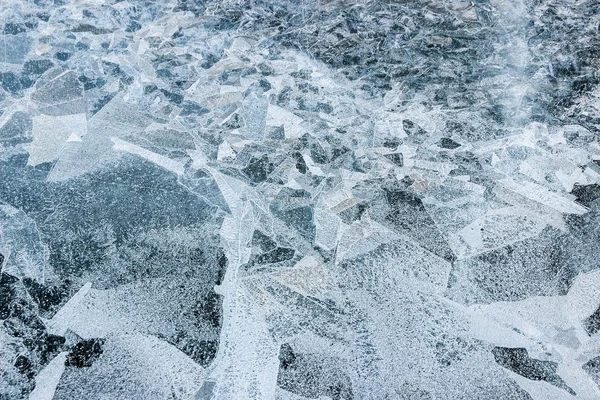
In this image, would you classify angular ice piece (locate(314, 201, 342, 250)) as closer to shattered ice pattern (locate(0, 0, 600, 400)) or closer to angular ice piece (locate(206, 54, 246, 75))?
shattered ice pattern (locate(0, 0, 600, 400))

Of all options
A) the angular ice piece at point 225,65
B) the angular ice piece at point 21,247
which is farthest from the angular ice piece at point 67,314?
the angular ice piece at point 225,65

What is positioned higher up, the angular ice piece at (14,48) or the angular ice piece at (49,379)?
the angular ice piece at (14,48)

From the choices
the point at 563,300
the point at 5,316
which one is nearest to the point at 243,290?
the point at 5,316

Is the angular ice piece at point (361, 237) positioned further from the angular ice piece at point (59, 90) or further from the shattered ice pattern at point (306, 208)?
the angular ice piece at point (59, 90)

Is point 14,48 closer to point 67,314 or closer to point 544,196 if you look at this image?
point 67,314

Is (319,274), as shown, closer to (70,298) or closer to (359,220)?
(359,220)

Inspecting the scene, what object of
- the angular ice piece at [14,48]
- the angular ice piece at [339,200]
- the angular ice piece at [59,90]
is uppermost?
the angular ice piece at [14,48]

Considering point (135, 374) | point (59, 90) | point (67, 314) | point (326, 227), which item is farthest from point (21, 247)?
point (326, 227)
